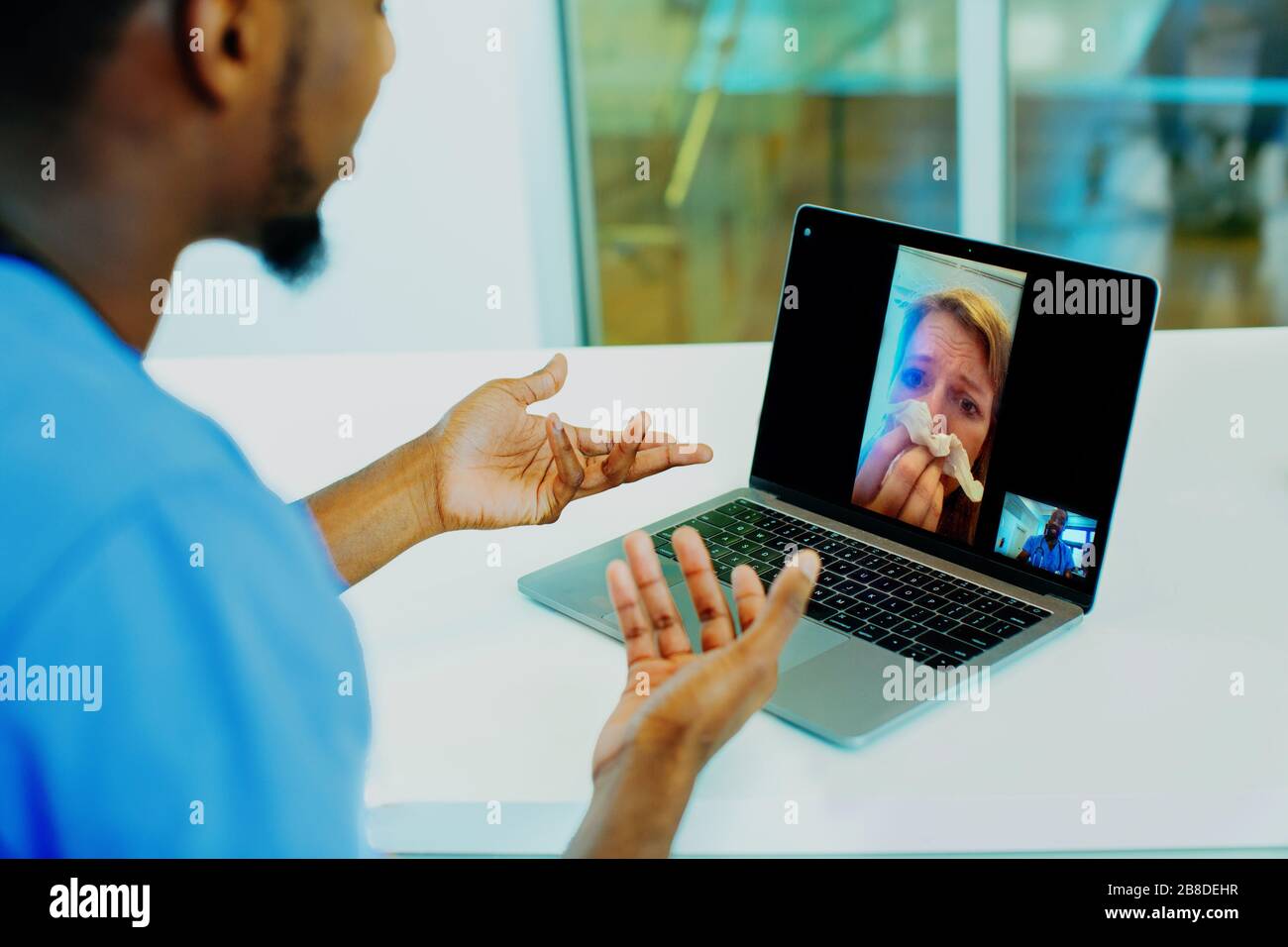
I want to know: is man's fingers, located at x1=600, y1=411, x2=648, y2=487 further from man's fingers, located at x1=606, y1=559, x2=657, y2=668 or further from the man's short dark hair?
the man's short dark hair

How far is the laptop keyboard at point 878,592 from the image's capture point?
72 cm

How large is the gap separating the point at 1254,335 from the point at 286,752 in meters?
1.13

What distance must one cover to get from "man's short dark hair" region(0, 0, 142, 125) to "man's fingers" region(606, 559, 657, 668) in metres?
0.39

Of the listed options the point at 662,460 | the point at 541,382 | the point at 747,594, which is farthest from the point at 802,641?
the point at 541,382

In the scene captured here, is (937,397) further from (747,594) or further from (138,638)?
(138,638)

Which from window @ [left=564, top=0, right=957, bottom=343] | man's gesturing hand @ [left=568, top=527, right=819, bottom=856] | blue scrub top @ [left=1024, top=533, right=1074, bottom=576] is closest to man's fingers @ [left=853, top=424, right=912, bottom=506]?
blue scrub top @ [left=1024, top=533, right=1074, bottom=576]

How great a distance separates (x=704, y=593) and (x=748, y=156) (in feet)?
Result: 7.82

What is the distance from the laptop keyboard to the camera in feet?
2.35

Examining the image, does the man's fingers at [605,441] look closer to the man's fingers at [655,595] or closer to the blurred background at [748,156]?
the man's fingers at [655,595]

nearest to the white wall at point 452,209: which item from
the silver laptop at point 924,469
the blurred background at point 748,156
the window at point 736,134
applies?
the blurred background at point 748,156

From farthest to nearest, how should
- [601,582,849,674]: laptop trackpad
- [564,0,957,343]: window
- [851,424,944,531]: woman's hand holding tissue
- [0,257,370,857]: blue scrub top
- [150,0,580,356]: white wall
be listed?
1. [564,0,957,343]: window
2. [150,0,580,356]: white wall
3. [851,424,944,531]: woman's hand holding tissue
4. [601,582,849,674]: laptop trackpad
5. [0,257,370,857]: blue scrub top

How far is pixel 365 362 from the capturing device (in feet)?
4.50

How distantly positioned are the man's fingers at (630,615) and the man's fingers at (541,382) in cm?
40
